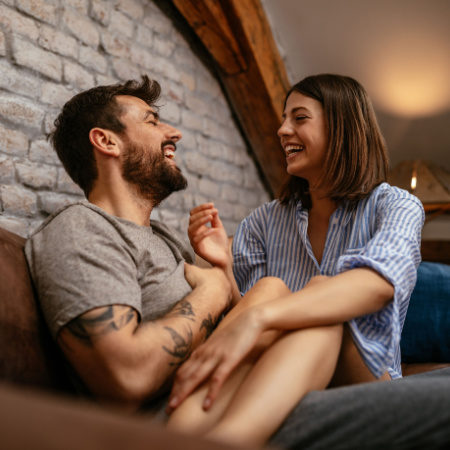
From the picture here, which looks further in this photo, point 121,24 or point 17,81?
point 121,24

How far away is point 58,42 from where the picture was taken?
2041mm

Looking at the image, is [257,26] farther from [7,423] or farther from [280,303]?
[7,423]

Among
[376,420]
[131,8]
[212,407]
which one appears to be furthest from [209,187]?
[376,420]

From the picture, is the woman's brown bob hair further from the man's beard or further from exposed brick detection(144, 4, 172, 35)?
exposed brick detection(144, 4, 172, 35)

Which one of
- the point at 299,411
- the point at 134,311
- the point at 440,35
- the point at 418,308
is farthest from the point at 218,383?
the point at 440,35

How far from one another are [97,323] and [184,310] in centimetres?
26

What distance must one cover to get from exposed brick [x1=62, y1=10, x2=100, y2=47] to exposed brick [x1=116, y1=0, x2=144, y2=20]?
0.87ft

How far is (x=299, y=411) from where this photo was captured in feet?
2.71

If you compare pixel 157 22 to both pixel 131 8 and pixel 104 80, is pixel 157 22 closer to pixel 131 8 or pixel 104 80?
pixel 131 8

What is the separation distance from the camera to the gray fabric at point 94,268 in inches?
40.8

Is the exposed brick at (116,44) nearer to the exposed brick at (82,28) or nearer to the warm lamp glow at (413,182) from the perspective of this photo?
the exposed brick at (82,28)

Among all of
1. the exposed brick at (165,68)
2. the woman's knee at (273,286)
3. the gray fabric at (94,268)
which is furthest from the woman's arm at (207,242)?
the exposed brick at (165,68)

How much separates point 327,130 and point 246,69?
1.59 meters

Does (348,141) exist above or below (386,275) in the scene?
above
